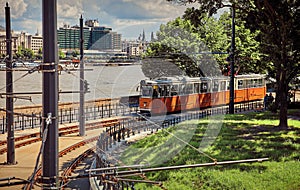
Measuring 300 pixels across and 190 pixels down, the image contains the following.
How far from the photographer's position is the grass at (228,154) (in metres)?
9.62

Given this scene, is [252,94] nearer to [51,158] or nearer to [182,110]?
[182,110]

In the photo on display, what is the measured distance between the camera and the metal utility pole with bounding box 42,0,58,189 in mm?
3486

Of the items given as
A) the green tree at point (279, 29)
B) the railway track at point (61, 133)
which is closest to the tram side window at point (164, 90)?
the railway track at point (61, 133)

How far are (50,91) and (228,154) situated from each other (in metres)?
9.02

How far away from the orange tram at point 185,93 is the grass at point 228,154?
256 inches

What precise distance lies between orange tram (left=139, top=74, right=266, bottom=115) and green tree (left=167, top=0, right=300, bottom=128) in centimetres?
713

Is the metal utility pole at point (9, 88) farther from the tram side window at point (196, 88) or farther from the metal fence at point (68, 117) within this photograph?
the tram side window at point (196, 88)

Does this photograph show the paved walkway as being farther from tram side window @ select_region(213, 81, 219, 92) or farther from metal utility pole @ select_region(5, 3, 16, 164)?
tram side window @ select_region(213, 81, 219, 92)

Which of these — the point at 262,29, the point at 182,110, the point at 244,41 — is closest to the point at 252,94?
the point at 244,41

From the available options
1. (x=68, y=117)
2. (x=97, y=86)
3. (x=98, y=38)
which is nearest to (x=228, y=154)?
(x=98, y=38)

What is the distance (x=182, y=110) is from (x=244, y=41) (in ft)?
39.0

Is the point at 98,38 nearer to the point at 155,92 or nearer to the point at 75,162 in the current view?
the point at 155,92

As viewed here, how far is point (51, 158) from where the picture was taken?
3.55m

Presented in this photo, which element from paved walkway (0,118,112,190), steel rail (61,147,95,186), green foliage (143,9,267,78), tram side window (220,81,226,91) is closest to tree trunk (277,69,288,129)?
steel rail (61,147,95,186)
